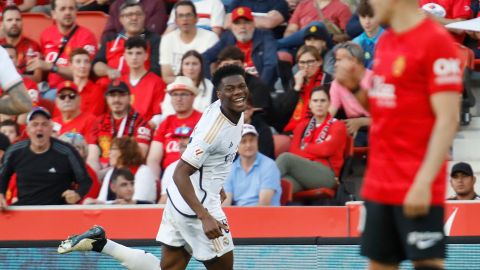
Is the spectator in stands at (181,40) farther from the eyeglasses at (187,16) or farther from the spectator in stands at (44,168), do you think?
the spectator in stands at (44,168)

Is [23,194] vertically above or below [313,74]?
below

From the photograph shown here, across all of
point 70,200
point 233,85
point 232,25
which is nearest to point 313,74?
point 232,25

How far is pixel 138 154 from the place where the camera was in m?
Answer: 11.6

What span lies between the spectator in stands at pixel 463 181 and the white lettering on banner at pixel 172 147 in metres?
2.70

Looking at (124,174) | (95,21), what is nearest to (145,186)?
(124,174)

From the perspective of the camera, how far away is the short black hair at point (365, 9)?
12406mm

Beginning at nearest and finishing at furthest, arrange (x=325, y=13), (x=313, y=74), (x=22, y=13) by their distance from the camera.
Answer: (x=313, y=74), (x=325, y=13), (x=22, y=13)

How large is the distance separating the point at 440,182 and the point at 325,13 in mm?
8054

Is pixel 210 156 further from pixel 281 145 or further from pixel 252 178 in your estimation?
pixel 281 145

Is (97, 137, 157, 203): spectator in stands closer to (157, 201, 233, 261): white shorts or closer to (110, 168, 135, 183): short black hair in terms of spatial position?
(110, 168, 135, 183): short black hair

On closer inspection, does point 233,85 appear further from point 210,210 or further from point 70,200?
point 70,200

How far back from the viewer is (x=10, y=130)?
41.1 feet

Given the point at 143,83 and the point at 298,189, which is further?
the point at 143,83

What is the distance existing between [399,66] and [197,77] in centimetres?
691
